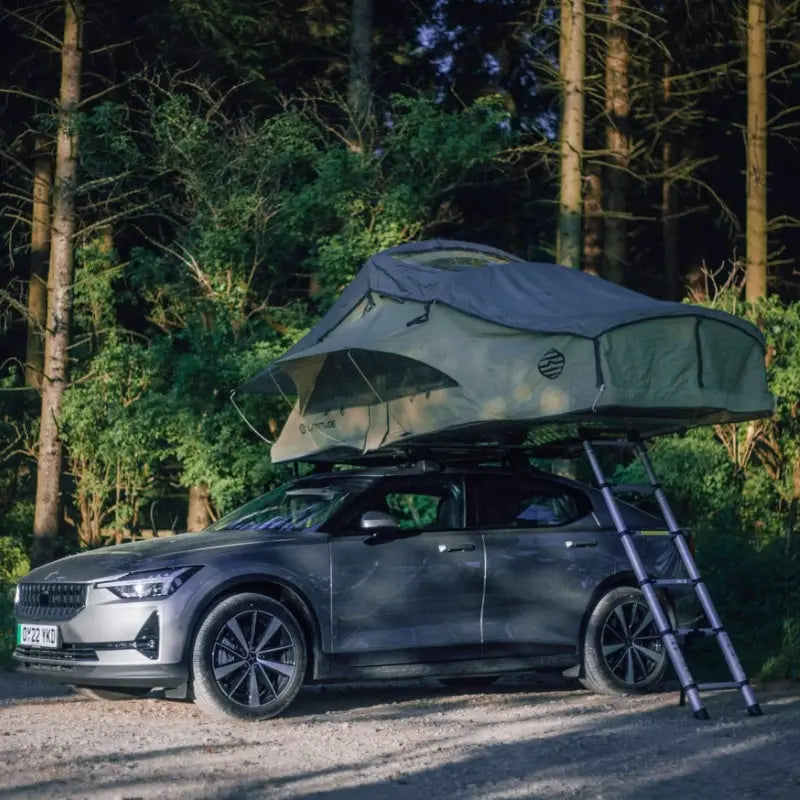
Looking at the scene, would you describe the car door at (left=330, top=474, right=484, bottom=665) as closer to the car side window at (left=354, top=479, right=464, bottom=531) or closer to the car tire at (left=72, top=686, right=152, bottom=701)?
the car side window at (left=354, top=479, right=464, bottom=531)

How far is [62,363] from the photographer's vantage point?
1905cm

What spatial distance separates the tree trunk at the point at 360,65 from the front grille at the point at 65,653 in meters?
11.5

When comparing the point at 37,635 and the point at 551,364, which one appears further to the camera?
the point at 37,635

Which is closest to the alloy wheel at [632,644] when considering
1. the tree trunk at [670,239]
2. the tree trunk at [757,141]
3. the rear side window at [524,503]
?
the rear side window at [524,503]

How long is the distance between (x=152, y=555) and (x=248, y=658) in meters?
0.92

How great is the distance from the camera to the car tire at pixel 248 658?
9.24 meters

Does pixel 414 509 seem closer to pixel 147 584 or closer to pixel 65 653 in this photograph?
pixel 147 584

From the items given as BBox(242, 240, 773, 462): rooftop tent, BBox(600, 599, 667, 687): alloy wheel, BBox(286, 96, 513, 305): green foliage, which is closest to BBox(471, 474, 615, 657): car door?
BBox(600, 599, 667, 687): alloy wheel

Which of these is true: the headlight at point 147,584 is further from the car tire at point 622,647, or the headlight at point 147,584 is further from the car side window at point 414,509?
the car tire at point 622,647

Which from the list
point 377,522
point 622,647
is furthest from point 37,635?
point 622,647

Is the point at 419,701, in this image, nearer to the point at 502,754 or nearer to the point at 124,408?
the point at 502,754

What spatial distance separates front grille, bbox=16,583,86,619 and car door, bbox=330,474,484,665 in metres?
1.68

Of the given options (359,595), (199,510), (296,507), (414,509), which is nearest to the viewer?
(359,595)

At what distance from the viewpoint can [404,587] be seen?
10047 millimetres
